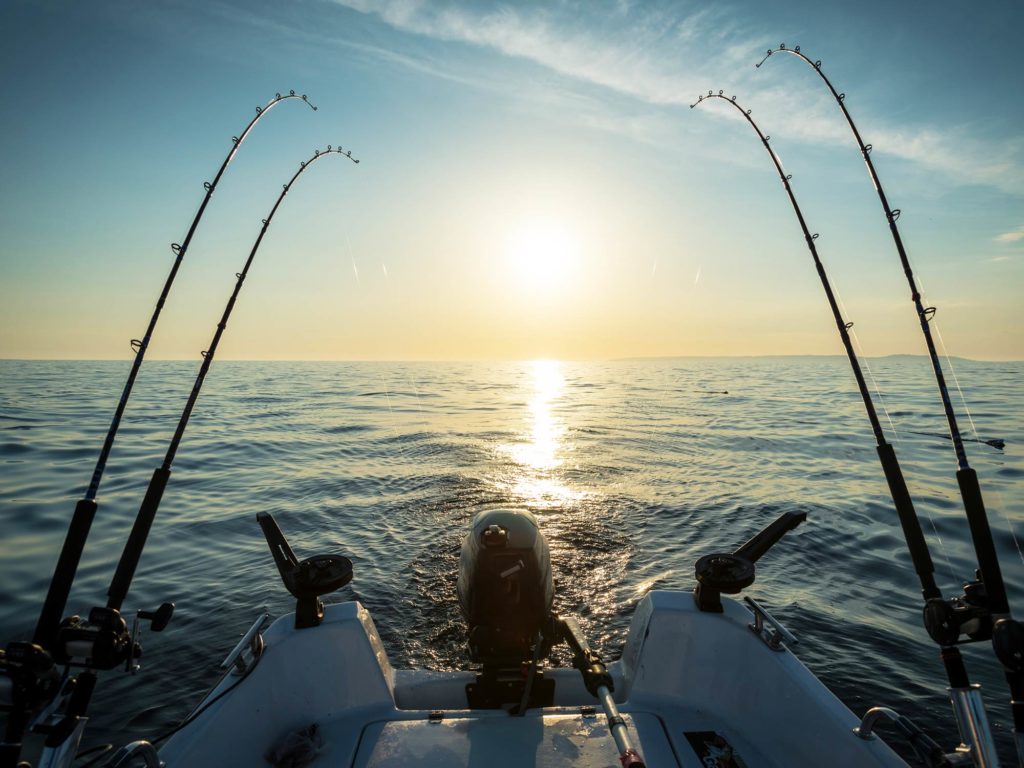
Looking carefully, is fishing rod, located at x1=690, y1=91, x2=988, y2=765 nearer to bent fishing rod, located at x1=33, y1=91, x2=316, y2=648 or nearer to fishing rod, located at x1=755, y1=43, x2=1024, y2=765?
fishing rod, located at x1=755, y1=43, x2=1024, y2=765

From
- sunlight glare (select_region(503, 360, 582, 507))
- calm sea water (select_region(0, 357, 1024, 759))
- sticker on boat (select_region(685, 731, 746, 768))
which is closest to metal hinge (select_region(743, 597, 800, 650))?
sticker on boat (select_region(685, 731, 746, 768))

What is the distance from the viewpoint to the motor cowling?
3379 mm

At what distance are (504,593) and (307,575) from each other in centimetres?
130

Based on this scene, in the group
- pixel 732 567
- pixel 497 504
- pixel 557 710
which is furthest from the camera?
pixel 497 504

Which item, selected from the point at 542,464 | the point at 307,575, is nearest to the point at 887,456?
the point at 307,575

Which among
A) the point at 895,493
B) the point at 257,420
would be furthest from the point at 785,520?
the point at 257,420

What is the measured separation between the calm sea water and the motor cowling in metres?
2.00

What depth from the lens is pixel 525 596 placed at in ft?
11.6

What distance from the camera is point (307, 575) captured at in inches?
127

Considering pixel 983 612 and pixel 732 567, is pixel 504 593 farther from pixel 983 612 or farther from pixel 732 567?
pixel 983 612

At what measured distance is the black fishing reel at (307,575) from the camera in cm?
→ 321

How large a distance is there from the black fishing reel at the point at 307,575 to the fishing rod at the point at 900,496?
3.06 meters

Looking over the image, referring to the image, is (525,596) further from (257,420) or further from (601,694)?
(257,420)

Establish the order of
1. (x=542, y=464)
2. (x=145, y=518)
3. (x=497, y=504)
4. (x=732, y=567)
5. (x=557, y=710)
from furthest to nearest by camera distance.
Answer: (x=542, y=464)
(x=497, y=504)
(x=732, y=567)
(x=557, y=710)
(x=145, y=518)
